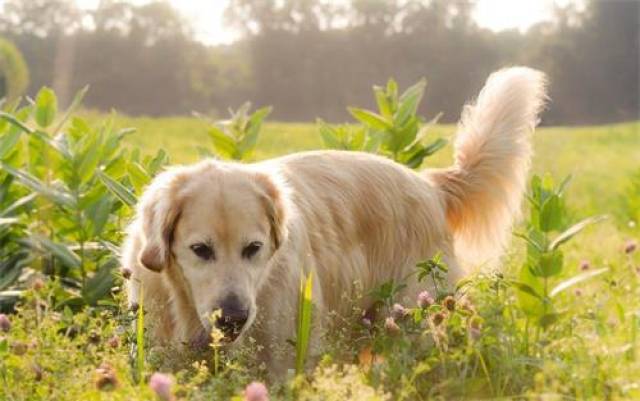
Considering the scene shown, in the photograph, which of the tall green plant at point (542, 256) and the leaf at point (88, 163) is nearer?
the tall green plant at point (542, 256)

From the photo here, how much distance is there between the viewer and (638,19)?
36.7 metres

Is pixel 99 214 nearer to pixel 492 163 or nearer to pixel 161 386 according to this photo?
pixel 492 163

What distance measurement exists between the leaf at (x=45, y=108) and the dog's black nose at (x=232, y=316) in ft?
7.92

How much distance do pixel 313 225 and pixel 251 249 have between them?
2.27 ft

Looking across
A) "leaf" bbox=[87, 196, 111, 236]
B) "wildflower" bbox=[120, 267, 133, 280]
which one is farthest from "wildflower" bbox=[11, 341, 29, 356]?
"leaf" bbox=[87, 196, 111, 236]

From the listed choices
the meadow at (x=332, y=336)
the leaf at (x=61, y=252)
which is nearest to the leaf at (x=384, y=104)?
the meadow at (x=332, y=336)

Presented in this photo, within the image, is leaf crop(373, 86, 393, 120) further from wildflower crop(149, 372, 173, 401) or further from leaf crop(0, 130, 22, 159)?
wildflower crop(149, 372, 173, 401)

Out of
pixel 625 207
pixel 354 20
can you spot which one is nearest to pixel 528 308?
pixel 625 207

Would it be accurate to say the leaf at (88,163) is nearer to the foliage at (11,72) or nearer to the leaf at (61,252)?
the leaf at (61,252)

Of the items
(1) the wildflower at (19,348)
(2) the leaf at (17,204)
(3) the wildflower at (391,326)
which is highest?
(2) the leaf at (17,204)

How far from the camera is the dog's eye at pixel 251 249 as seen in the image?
3.47 meters

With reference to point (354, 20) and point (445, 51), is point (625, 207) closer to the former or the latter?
point (445, 51)

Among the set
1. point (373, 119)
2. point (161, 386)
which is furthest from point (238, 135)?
point (161, 386)

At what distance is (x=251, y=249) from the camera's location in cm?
349
